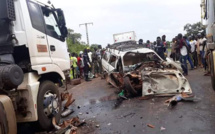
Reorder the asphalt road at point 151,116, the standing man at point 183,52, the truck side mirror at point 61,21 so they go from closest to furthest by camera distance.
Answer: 1. the asphalt road at point 151,116
2. the truck side mirror at point 61,21
3. the standing man at point 183,52

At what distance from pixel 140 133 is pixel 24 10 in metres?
3.06

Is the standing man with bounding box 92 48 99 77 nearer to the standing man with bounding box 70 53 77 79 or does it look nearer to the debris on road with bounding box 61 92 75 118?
the standing man with bounding box 70 53 77 79

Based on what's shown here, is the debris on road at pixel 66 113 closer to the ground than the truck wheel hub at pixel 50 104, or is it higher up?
closer to the ground

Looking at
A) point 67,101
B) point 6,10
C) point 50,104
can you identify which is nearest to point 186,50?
point 67,101

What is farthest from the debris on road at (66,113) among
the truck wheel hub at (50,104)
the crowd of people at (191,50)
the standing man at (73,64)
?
the standing man at (73,64)

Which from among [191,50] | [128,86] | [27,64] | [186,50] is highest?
[27,64]

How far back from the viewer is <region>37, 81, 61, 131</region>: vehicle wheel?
4.26 meters

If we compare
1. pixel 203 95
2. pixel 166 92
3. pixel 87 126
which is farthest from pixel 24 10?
pixel 203 95

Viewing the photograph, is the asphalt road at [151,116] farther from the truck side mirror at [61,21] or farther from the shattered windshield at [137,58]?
the truck side mirror at [61,21]

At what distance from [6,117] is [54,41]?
231 centimetres

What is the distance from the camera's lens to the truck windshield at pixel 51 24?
4945 mm

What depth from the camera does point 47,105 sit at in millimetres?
4473

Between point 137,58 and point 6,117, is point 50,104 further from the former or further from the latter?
point 137,58

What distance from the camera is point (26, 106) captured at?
393 centimetres
